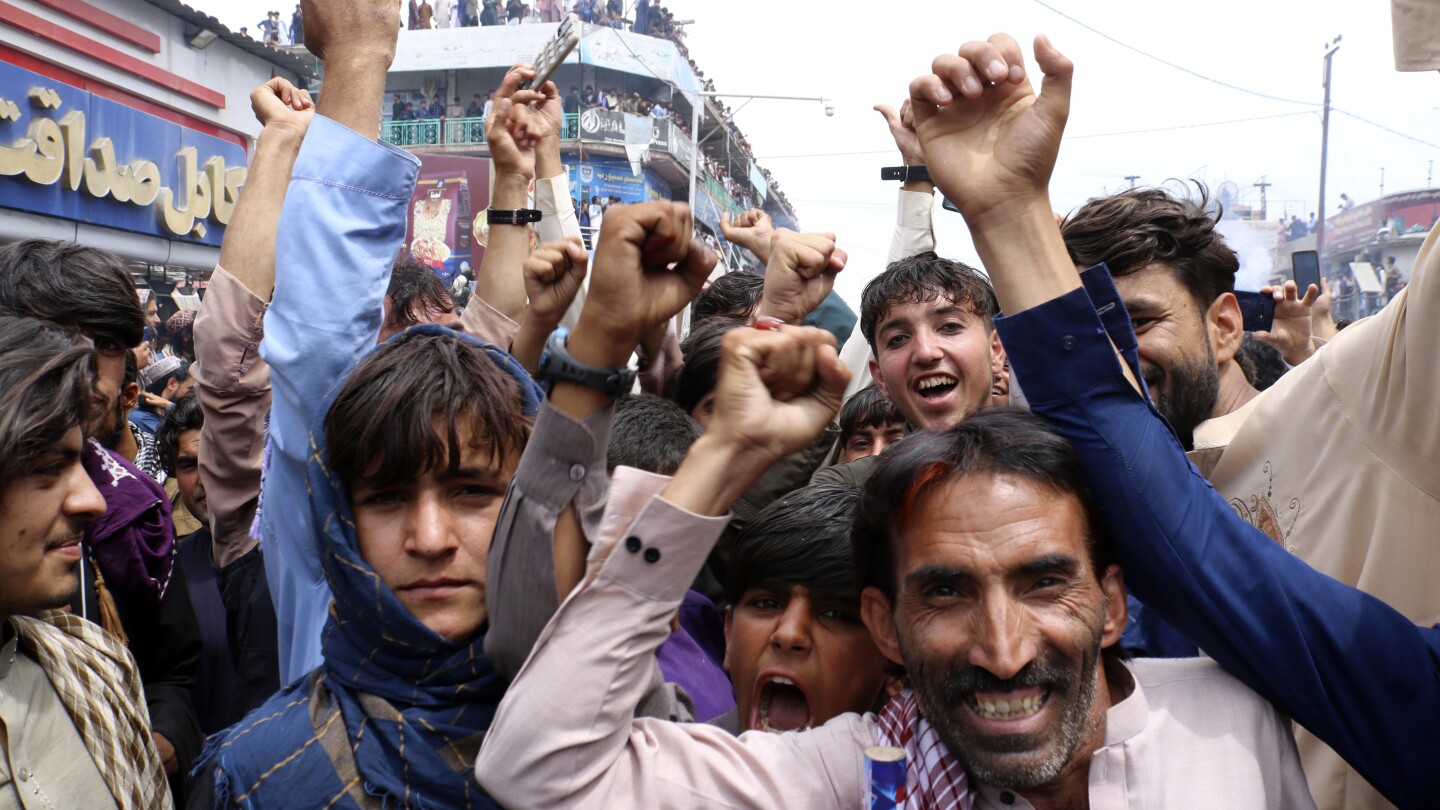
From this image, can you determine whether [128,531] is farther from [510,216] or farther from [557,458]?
[557,458]

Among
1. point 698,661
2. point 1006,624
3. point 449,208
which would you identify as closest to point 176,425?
point 698,661

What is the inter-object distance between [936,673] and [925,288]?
1.71m

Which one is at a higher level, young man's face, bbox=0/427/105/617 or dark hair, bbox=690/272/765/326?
dark hair, bbox=690/272/765/326

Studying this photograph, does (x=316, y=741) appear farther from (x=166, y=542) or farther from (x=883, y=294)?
(x=883, y=294)

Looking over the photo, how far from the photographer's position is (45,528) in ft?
5.96

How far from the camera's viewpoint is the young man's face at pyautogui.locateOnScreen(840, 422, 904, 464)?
3539mm

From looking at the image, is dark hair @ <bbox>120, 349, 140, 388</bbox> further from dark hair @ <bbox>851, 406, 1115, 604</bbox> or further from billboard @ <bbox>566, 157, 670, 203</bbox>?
billboard @ <bbox>566, 157, 670, 203</bbox>

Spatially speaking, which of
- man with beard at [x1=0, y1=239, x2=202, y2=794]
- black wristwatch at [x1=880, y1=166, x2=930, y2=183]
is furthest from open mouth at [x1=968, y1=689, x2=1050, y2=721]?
black wristwatch at [x1=880, y1=166, x2=930, y2=183]

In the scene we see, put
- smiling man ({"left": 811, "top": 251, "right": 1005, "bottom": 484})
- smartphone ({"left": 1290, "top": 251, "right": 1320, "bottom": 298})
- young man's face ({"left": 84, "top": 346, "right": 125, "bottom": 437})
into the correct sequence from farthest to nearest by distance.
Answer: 1. smartphone ({"left": 1290, "top": 251, "right": 1320, "bottom": 298})
2. smiling man ({"left": 811, "top": 251, "right": 1005, "bottom": 484})
3. young man's face ({"left": 84, "top": 346, "right": 125, "bottom": 437})

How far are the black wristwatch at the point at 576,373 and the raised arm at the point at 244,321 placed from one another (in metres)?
0.97

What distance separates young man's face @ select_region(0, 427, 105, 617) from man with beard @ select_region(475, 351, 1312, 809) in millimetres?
824

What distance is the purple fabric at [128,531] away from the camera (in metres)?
2.56

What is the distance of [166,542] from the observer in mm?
2723

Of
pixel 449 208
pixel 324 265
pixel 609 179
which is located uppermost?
pixel 609 179
